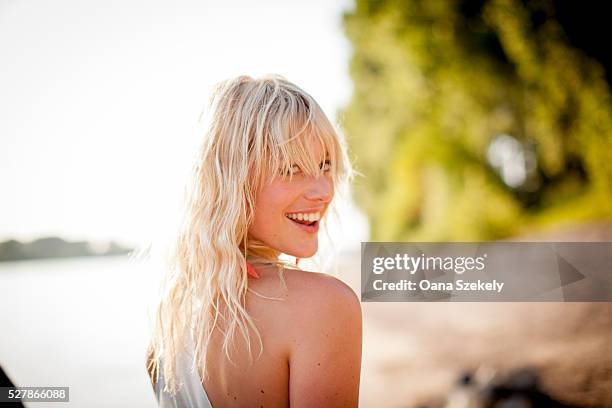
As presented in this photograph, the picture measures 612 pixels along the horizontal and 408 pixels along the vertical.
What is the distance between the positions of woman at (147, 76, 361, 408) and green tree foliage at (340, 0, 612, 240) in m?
6.27

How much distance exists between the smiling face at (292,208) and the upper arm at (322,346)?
0.18m

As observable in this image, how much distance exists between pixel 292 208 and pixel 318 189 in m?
0.07

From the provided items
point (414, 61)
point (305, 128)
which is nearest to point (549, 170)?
point (414, 61)

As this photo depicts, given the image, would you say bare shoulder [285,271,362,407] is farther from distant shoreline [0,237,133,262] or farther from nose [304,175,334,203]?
distant shoreline [0,237,133,262]

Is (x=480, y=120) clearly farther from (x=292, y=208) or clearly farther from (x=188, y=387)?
(x=188, y=387)

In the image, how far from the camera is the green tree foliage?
6594 mm

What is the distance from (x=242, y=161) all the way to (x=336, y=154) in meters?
0.24

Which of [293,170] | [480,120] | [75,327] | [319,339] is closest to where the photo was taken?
[319,339]

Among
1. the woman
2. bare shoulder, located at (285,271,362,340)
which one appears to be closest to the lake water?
the woman

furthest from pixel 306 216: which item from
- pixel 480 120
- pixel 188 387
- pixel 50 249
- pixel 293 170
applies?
pixel 480 120

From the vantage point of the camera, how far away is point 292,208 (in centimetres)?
120

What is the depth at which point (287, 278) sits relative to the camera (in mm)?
1056

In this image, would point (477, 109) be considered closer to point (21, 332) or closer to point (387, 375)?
point (387, 375)

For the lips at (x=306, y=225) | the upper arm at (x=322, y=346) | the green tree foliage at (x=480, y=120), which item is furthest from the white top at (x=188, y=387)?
the green tree foliage at (x=480, y=120)
